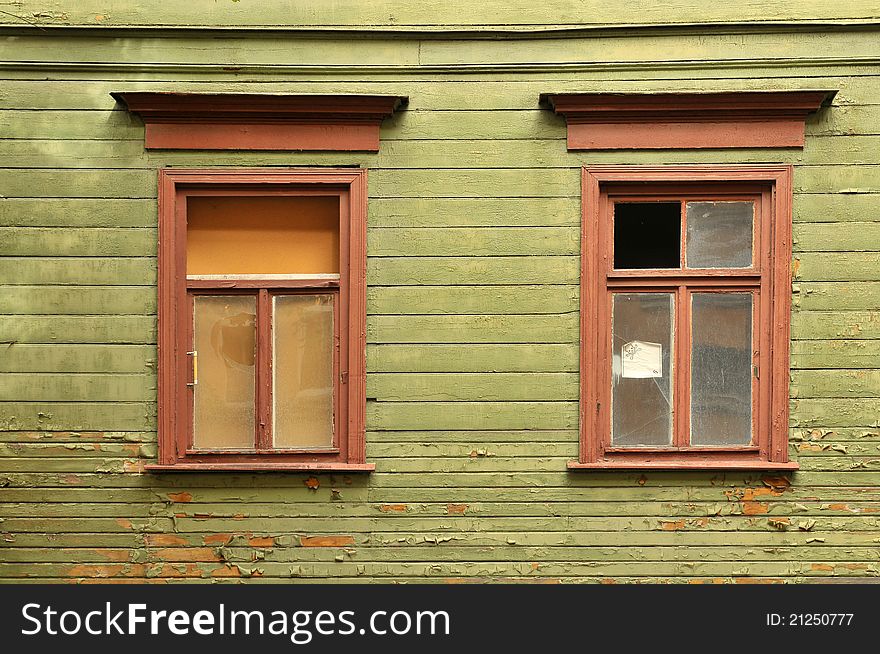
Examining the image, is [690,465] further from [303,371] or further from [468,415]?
[303,371]

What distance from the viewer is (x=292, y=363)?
186 inches

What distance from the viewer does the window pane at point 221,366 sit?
4.71 metres

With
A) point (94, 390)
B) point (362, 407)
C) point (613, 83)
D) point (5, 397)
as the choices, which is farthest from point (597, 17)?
point (5, 397)

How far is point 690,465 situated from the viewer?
4.59 metres

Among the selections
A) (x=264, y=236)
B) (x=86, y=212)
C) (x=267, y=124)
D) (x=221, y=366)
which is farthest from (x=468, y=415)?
(x=86, y=212)

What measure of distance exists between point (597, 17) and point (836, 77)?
4.42 feet

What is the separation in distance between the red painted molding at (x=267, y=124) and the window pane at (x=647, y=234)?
1396 millimetres

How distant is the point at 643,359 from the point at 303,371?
6.26ft

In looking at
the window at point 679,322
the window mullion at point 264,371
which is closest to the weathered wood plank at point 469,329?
the window at point 679,322

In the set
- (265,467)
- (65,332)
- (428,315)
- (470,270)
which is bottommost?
(265,467)

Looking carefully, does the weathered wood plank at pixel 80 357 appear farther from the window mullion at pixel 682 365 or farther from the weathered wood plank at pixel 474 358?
the window mullion at pixel 682 365

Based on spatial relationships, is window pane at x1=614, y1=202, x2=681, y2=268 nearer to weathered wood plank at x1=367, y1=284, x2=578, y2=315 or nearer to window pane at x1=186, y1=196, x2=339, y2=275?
weathered wood plank at x1=367, y1=284, x2=578, y2=315

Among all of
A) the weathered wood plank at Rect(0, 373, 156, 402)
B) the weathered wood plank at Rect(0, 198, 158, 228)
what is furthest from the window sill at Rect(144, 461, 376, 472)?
the weathered wood plank at Rect(0, 198, 158, 228)

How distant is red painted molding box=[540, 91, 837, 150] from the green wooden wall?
0.08 meters
